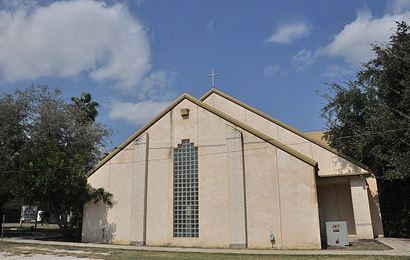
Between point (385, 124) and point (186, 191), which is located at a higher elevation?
point (385, 124)

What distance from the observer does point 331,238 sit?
18812mm

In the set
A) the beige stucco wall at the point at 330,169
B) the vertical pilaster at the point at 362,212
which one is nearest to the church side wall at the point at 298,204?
the vertical pilaster at the point at 362,212

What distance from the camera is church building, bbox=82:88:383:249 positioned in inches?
724

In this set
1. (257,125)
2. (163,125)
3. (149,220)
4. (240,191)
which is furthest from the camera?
(257,125)

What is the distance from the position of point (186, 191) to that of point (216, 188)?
70.8 inches

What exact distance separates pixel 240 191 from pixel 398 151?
9.06 metres

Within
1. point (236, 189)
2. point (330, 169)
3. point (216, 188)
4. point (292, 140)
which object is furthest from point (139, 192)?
point (330, 169)

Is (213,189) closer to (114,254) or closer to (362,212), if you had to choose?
(114,254)

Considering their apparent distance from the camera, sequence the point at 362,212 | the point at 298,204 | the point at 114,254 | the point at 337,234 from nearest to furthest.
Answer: the point at 114,254 → the point at 298,204 → the point at 337,234 → the point at 362,212

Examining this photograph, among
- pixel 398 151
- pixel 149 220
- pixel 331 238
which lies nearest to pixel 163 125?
pixel 149 220

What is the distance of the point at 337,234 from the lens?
61.4 feet

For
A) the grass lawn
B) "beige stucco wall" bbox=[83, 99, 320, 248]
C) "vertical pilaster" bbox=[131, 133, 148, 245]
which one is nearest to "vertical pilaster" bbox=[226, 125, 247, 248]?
"beige stucco wall" bbox=[83, 99, 320, 248]

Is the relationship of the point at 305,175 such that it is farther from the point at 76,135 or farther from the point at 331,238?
the point at 76,135

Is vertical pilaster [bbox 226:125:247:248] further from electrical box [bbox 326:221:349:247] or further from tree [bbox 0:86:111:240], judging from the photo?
tree [bbox 0:86:111:240]
